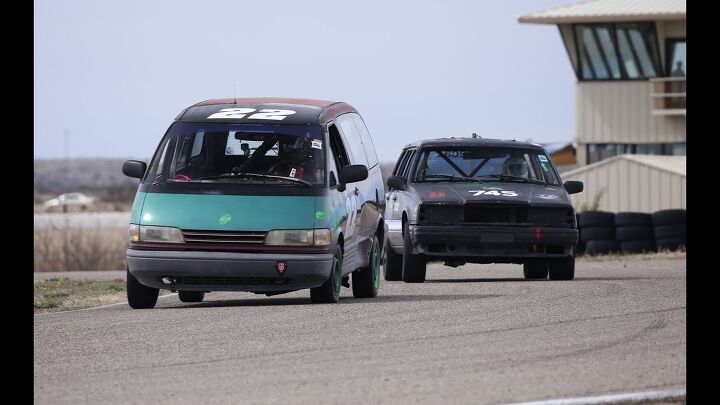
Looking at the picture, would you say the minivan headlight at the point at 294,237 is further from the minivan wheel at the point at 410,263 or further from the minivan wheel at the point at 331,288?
the minivan wheel at the point at 410,263

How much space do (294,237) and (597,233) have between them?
17.1 metres

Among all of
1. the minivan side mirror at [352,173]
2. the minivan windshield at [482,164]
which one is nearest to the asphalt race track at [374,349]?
the minivan side mirror at [352,173]

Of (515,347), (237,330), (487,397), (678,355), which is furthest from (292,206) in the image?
(487,397)

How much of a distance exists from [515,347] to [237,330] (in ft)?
8.76

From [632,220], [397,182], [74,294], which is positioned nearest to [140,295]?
[74,294]

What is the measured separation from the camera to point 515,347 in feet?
40.3

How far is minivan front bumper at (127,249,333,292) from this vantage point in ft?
52.0

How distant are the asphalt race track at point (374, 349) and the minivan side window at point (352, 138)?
158 centimetres

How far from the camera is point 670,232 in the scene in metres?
32.4

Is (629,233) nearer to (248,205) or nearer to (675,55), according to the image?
(675,55)

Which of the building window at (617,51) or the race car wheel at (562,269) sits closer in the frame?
the race car wheel at (562,269)

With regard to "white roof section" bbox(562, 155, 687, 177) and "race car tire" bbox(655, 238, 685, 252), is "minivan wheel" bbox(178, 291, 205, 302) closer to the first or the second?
"race car tire" bbox(655, 238, 685, 252)

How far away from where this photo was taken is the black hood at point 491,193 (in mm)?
20156
